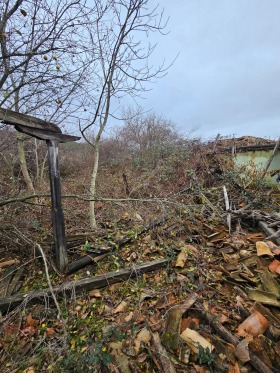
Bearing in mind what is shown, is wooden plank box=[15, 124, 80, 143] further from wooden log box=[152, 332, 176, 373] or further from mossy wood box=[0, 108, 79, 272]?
wooden log box=[152, 332, 176, 373]

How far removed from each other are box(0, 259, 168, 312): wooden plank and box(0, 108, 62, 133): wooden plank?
2.32 metres

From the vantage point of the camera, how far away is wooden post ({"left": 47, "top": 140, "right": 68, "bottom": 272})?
9.57 ft

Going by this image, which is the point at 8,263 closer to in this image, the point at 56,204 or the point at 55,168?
the point at 56,204

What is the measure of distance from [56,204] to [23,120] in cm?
128

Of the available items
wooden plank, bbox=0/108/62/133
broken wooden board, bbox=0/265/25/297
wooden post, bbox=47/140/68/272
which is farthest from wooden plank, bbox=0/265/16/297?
wooden plank, bbox=0/108/62/133

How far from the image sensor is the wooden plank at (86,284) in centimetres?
254

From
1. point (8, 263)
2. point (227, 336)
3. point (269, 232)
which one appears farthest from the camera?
point (269, 232)

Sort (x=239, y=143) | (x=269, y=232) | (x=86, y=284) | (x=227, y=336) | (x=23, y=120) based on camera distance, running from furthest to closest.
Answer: (x=239, y=143) → (x=269, y=232) → (x=86, y=284) → (x=23, y=120) → (x=227, y=336)

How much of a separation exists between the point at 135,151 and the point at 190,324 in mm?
9981

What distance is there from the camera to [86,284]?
8.96 ft

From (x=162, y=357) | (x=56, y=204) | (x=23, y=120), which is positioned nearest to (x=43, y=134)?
(x=23, y=120)

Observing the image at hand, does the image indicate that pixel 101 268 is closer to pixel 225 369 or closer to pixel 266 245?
pixel 225 369

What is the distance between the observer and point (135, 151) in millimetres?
11344

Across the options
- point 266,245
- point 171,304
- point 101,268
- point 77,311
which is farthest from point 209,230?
point 77,311
